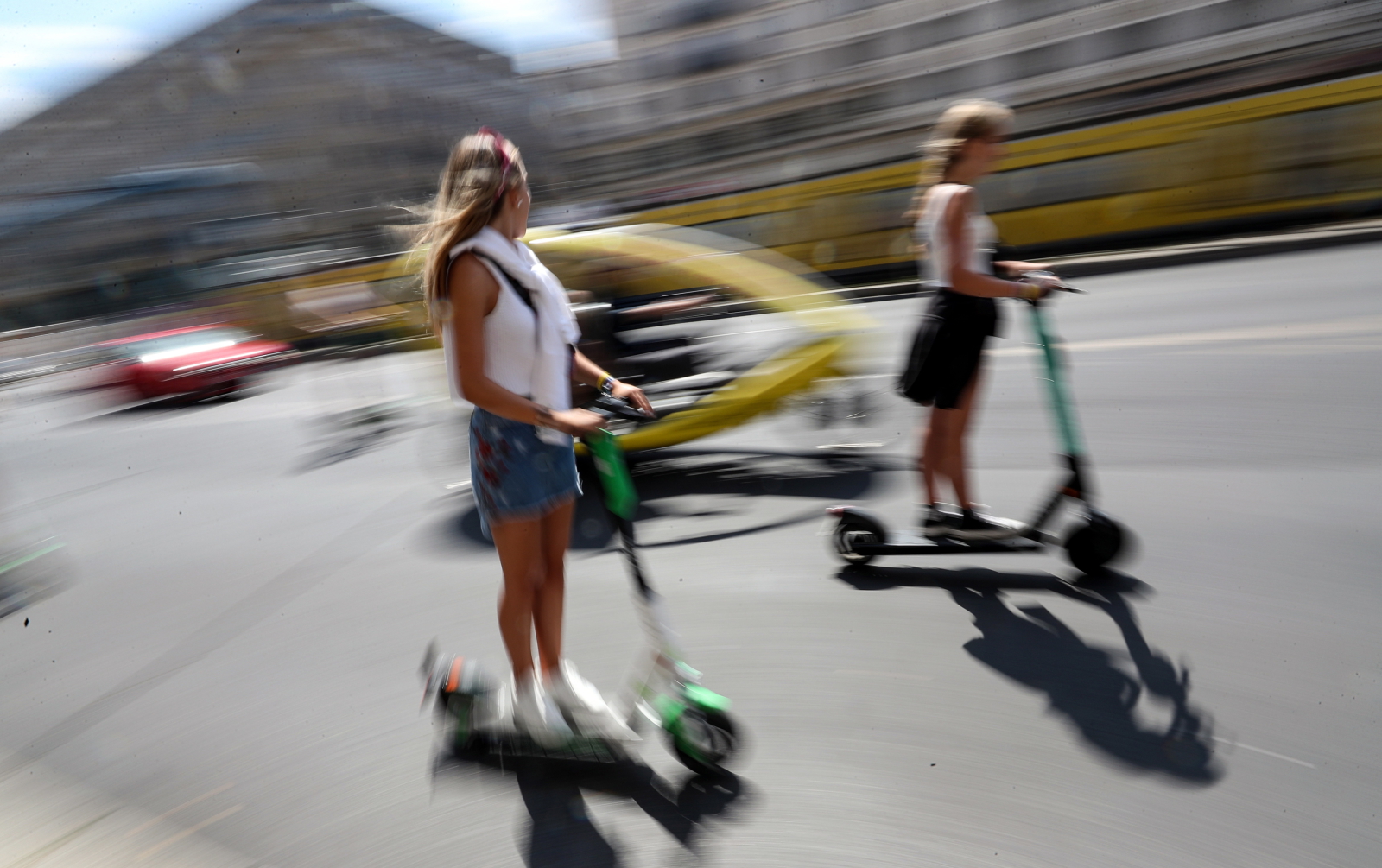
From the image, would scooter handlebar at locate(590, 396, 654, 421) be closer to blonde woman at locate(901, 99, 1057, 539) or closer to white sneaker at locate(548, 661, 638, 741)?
white sneaker at locate(548, 661, 638, 741)

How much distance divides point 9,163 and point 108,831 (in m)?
63.6

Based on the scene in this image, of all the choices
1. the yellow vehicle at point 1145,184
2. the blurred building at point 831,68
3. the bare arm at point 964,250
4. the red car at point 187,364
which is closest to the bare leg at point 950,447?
the bare arm at point 964,250

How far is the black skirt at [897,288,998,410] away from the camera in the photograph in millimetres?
3662

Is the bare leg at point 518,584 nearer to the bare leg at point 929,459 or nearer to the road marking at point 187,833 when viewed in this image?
the road marking at point 187,833

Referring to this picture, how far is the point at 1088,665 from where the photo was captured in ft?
9.79

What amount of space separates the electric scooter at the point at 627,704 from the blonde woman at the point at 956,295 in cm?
164

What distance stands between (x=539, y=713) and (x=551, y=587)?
1.18 ft

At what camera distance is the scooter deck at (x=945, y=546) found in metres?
3.69

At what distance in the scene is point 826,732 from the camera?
2.78m

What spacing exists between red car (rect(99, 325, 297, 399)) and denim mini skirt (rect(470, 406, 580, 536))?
12.1 m

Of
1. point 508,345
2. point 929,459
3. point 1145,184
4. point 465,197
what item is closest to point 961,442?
point 929,459

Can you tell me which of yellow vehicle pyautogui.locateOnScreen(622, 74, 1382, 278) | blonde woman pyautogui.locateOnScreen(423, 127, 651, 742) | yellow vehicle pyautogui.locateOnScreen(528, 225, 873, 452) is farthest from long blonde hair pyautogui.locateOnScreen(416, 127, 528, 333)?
yellow vehicle pyautogui.locateOnScreen(622, 74, 1382, 278)

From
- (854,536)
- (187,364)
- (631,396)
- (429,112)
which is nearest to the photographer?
(631,396)

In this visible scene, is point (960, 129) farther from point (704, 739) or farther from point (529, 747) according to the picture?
point (529, 747)
